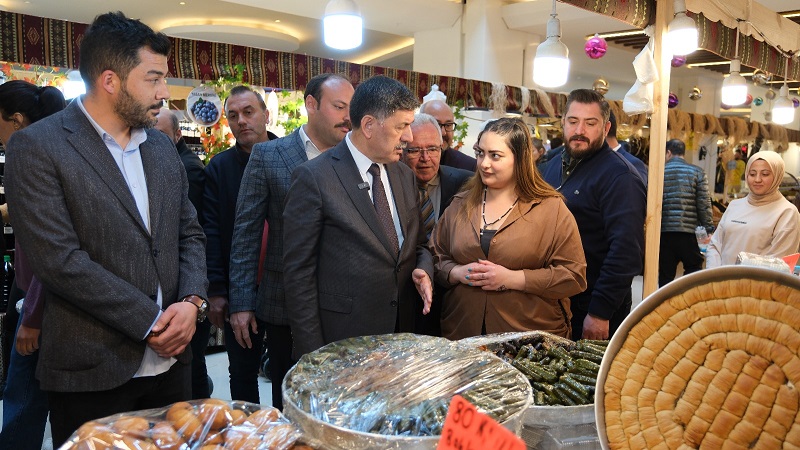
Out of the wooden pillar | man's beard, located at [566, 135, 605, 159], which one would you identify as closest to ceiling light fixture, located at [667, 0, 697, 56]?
the wooden pillar

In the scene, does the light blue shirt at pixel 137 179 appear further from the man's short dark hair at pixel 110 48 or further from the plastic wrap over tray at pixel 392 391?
the plastic wrap over tray at pixel 392 391

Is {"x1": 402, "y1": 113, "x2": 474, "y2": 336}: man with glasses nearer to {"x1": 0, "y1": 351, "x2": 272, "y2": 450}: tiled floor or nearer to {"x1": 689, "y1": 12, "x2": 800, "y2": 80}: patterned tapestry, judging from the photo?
{"x1": 0, "y1": 351, "x2": 272, "y2": 450}: tiled floor

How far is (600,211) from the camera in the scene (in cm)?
296

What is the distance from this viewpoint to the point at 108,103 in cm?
173

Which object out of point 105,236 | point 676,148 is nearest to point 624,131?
point 676,148

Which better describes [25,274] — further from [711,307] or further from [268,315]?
[711,307]

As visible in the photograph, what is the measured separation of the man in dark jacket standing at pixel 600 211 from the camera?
9.23 feet

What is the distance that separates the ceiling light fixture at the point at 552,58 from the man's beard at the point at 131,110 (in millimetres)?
2727

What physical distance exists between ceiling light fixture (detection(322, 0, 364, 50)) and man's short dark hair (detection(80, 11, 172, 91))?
7.38ft

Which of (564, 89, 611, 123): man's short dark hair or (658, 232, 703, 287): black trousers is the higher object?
(564, 89, 611, 123): man's short dark hair

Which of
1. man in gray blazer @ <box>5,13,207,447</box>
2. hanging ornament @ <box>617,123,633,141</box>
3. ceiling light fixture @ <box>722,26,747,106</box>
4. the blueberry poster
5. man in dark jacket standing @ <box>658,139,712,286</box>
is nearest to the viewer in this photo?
man in gray blazer @ <box>5,13,207,447</box>

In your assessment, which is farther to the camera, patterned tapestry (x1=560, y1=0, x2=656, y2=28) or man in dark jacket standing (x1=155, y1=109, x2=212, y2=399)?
patterned tapestry (x1=560, y1=0, x2=656, y2=28)

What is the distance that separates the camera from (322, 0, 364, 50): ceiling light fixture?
12.7 ft

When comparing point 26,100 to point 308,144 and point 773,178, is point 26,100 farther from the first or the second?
point 773,178
